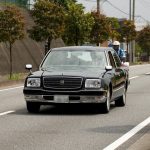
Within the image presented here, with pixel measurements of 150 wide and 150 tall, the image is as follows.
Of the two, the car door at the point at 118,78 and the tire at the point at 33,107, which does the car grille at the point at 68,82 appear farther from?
the car door at the point at 118,78

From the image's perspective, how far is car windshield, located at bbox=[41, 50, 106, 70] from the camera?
14570 mm

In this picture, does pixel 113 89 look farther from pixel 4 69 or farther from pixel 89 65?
pixel 4 69

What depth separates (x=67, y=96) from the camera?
13367 millimetres

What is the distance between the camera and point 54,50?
1528 cm

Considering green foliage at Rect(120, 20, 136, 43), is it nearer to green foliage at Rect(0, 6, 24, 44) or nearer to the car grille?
green foliage at Rect(0, 6, 24, 44)

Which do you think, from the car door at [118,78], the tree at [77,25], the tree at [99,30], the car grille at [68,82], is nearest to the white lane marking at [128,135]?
the car grille at [68,82]

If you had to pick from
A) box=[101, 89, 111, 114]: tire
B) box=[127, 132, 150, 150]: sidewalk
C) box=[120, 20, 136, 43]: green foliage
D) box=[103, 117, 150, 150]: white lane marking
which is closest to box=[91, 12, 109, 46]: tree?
box=[120, 20, 136, 43]: green foliage

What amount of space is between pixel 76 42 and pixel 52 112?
104 feet

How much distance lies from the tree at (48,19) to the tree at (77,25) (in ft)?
22.8

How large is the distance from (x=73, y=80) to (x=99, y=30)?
39.2 metres

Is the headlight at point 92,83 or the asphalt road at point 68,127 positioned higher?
the headlight at point 92,83

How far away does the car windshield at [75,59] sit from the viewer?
14570 mm

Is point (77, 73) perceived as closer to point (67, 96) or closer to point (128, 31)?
point (67, 96)

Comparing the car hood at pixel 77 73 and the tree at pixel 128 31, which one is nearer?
the car hood at pixel 77 73
